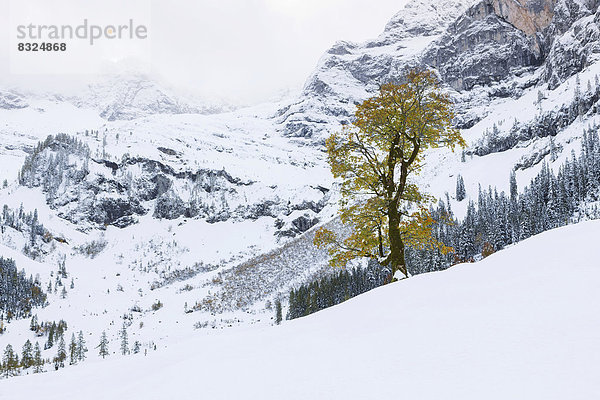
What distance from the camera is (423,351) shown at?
17.3ft

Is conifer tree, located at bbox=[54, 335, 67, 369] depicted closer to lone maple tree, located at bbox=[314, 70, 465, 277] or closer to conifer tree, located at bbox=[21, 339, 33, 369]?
conifer tree, located at bbox=[21, 339, 33, 369]

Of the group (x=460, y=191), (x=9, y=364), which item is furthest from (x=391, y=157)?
(x=460, y=191)

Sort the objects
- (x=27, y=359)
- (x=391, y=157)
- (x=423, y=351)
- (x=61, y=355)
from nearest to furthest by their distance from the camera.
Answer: (x=423, y=351) < (x=391, y=157) < (x=27, y=359) < (x=61, y=355)

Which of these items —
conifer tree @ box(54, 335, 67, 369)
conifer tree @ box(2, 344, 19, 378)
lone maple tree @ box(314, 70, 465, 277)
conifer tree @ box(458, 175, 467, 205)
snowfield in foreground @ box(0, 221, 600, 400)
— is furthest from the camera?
conifer tree @ box(458, 175, 467, 205)

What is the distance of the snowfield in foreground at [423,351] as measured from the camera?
4.35m

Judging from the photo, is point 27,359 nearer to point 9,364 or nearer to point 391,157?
point 9,364

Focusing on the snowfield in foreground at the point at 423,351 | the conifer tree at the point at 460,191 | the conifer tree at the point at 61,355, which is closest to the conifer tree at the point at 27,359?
the conifer tree at the point at 61,355

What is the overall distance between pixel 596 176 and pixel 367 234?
125 m

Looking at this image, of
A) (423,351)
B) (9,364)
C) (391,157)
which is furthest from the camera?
(9,364)

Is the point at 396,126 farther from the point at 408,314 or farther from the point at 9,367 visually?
the point at 9,367

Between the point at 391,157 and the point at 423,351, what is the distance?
10.6 m

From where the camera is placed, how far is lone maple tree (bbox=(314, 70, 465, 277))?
564 inches

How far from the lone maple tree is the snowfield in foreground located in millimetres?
6289

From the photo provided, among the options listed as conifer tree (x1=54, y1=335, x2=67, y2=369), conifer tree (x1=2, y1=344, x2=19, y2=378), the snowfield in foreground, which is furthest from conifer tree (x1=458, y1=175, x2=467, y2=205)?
the snowfield in foreground
